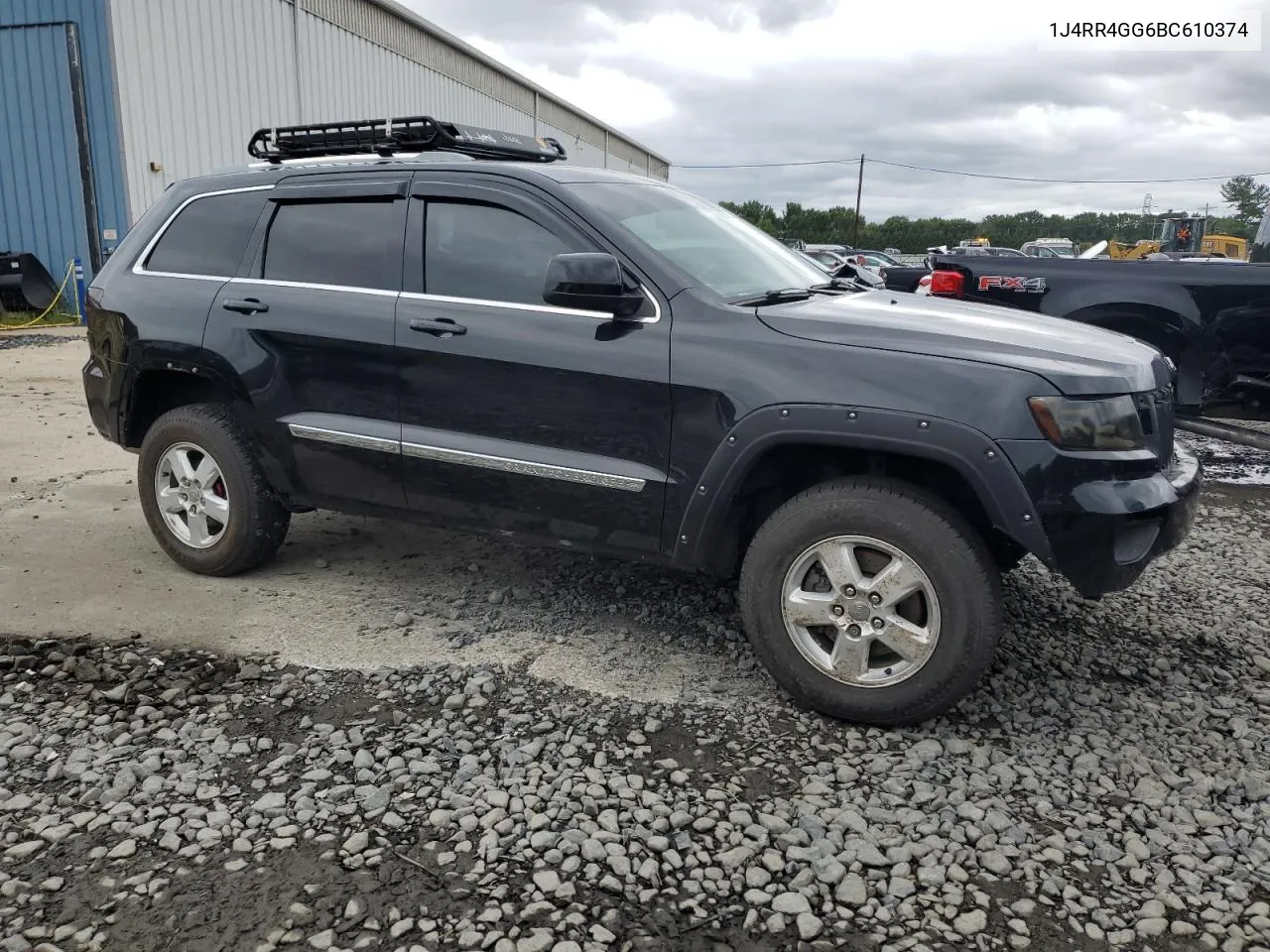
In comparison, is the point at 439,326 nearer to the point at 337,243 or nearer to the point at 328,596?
the point at 337,243

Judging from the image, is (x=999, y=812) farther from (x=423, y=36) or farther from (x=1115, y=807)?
(x=423, y=36)

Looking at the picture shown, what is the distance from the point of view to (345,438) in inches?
158

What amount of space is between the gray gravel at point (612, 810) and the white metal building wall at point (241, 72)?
34.9 feet

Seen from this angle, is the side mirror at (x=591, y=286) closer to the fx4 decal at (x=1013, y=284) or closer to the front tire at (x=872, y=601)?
the front tire at (x=872, y=601)

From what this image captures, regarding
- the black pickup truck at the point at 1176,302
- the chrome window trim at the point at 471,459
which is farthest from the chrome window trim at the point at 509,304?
the black pickup truck at the point at 1176,302

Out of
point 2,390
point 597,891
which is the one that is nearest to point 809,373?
point 597,891

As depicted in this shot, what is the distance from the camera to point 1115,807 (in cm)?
284

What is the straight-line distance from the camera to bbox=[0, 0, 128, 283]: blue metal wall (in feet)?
48.1

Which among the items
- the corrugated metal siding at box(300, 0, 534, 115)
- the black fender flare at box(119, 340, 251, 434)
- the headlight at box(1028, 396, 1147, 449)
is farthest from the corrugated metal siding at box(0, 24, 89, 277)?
the headlight at box(1028, 396, 1147, 449)

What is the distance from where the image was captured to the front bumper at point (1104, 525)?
2.96 m

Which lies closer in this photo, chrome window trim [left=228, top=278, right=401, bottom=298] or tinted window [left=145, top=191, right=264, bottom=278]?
chrome window trim [left=228, top=278, right=401, bottom=298]

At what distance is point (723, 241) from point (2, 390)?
8628 mm

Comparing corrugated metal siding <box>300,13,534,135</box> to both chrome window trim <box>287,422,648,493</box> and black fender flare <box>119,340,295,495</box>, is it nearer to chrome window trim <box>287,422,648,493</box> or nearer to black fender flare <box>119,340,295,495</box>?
black fender flare <box>119,340,295,495</box>

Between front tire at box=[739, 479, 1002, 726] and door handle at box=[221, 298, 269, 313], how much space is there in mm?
2342
